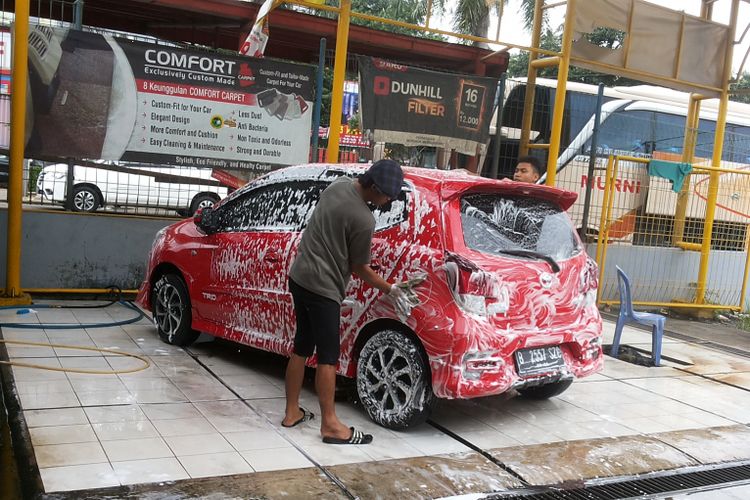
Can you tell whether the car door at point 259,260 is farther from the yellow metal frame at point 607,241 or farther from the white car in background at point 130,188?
the yellow metal frame at point 607,241

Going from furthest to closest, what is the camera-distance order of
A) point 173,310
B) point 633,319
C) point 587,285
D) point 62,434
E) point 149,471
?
point 633,319, point 173,310, point 587,285, point 62,434, point 149,471

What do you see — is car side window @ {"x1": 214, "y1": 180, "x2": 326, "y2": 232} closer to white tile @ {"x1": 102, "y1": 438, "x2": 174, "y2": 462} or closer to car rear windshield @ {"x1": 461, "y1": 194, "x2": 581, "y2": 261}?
car rear windshield @ {"x1": 461, "y1": 194, "x2": 581, "y2": 261}

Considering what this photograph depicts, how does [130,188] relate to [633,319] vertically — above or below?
above

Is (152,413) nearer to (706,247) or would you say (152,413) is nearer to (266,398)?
(266,398)

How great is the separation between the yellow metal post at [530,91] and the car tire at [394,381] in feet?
19.2

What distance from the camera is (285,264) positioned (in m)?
5.46

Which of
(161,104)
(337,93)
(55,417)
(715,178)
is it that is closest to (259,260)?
(55,417)

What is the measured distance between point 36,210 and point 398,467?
5.73 m

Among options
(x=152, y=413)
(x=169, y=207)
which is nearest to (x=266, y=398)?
(x=152, y=413)

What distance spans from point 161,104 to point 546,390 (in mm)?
5283

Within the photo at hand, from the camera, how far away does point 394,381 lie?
4.78 m

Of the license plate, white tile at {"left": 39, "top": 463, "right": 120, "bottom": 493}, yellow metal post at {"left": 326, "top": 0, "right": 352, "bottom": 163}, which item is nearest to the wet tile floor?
white tile at {"left": 39, "top": 463, "right": 120, "bottom": 493}

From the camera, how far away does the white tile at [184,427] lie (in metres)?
4.47

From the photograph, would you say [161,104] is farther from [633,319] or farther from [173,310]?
[633,319]
